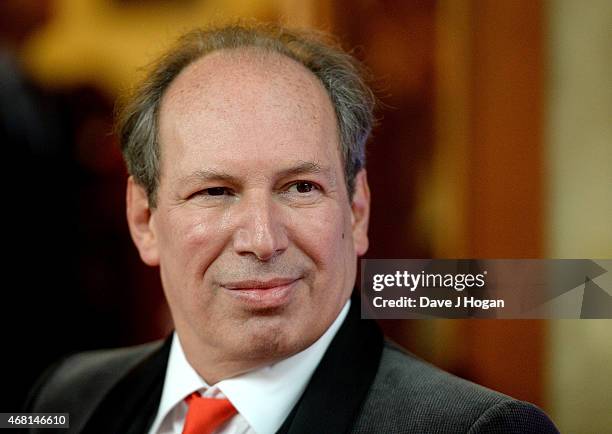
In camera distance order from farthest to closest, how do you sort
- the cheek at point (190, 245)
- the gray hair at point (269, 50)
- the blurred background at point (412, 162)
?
1. the blurred background at point (412, 162)
2. the gray hair at point (269, 50)
3. the cheek at point (190, 245)

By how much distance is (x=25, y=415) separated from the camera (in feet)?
5.27

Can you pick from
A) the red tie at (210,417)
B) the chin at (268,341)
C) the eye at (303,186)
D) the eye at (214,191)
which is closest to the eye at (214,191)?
the eye at (214,191)

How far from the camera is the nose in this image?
3.90 ft

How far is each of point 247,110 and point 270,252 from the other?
22cm

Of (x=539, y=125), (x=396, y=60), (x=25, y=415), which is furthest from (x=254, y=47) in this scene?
(x=25, y=415)

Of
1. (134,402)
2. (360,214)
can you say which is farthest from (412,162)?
(134,402)

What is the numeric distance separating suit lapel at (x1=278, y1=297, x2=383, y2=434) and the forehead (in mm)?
283

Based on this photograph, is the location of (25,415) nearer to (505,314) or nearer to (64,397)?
(64,397)

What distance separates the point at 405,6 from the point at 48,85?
894mm

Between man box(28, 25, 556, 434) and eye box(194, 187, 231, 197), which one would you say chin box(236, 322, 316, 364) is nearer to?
man box(28, 25, 556, 434)

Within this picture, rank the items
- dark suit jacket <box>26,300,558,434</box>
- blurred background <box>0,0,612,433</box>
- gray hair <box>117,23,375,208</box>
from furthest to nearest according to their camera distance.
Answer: blurred background <box>0,0,612,433</box> → gray hair <box>117,23,375,208</box> → dark suit jacket <box>26,300,558,434</box>

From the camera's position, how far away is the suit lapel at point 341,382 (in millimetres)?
1212

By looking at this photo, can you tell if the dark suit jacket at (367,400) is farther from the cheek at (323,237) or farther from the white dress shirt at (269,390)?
the cheek at (323,237)

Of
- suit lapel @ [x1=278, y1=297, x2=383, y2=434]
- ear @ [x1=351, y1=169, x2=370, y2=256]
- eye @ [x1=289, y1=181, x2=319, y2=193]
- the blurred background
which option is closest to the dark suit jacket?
suit lapel @ [x1=278, y1=297, x2=383, y2=434]
